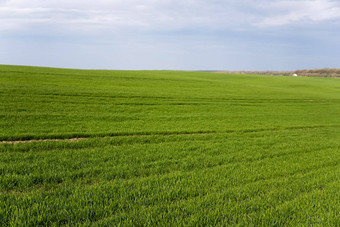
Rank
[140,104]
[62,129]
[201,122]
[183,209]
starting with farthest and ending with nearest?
1. [140,104]
2. [201,122]
3. [62,129]
4. [183,209]

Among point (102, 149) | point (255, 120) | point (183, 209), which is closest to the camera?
point (183, 209)

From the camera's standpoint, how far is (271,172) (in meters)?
7.18

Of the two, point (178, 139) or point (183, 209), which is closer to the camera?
point (183, 209)

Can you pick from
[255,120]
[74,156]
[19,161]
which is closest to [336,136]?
Result: [255,120]

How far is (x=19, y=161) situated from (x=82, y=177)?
2.16 m

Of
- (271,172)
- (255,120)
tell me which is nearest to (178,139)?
(271,172)

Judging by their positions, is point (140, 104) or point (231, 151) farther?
point (140, 104)

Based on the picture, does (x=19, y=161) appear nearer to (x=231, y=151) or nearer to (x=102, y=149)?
(x=102, y=149)

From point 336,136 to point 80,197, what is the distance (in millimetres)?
13420

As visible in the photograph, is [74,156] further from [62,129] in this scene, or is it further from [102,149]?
[62,129]

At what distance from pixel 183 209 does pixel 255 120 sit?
1315 centimetres

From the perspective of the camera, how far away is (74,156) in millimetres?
7754

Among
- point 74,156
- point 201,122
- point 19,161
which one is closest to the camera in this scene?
point 19,161

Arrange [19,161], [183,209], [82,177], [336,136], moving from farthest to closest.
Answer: [336,136] < [19,161] < [82,177] < [183,209]
